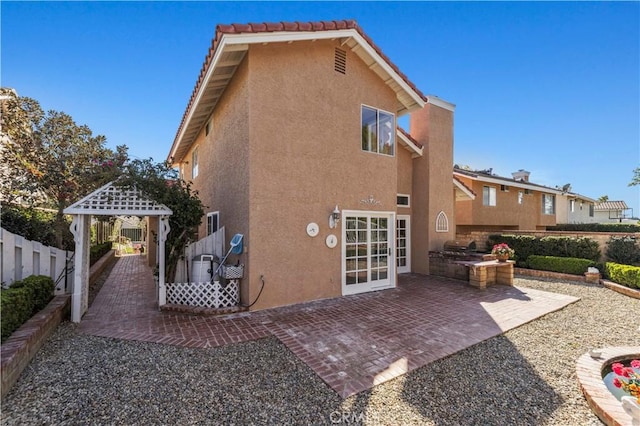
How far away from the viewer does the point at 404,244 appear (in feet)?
46.2

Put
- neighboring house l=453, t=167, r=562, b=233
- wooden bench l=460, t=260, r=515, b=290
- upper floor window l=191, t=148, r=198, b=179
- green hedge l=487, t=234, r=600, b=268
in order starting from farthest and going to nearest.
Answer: neighboring house l=453, t=167, r=562, b=233
upper floor window l=191, t=148, r=198, b=179
green hedge l=487, t=234, r=600, b=268
wooden bench l=460, t=260, r=515, b=290

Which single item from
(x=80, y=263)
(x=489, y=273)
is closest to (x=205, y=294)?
(x=80, y=263)

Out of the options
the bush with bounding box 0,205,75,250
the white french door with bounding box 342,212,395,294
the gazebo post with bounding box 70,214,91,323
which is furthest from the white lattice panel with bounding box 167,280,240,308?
the bush with bounding box 0,205,75,250

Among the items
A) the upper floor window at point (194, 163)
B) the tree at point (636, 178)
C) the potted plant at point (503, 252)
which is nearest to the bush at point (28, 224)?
the upper floor window at point (194, 163)

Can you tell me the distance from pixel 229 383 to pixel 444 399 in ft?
10.9

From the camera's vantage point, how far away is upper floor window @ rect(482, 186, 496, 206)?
70.1 feet

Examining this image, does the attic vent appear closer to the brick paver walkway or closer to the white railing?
the white railing

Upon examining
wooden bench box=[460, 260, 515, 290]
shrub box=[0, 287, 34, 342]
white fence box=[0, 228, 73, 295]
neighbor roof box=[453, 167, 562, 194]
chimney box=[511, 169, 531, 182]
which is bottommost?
wooden bench box=[460, 260, 515, 290]

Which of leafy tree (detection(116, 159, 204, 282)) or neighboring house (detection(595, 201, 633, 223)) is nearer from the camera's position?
leafy tree (detection(116, 159, 204, 282))

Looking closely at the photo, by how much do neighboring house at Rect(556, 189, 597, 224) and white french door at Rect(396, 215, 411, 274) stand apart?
79.1ft

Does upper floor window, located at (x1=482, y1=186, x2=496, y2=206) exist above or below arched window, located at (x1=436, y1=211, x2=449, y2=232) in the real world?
above

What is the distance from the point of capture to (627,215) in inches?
1912

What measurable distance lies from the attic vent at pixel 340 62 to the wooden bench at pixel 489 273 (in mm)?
8905

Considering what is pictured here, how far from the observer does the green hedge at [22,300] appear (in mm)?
4910
